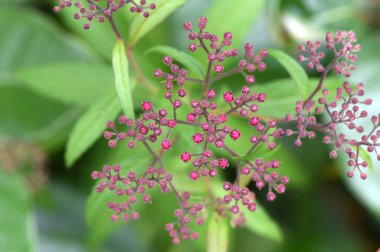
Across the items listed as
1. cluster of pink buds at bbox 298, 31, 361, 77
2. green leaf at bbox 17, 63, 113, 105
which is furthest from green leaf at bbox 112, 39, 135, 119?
green leaf at bbox 17, 63, 113, 105

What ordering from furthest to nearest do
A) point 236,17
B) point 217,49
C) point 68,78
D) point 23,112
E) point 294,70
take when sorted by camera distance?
1. point 23,112
2. point 68,78
3. point 236,17
4. point 294,70
5. point 217,49

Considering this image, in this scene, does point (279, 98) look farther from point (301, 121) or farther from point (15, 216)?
point (15, 216)

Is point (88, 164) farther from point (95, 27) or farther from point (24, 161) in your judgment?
point (95, 27)

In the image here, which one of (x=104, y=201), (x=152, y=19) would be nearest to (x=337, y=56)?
(x=152, y=19)

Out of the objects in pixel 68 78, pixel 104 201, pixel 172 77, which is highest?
pixel 172 77

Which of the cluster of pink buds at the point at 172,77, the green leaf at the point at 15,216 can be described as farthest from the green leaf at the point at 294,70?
the green leaf at the point at 15,216

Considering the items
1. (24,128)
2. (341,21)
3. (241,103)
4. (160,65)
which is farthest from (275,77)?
(241,103)
